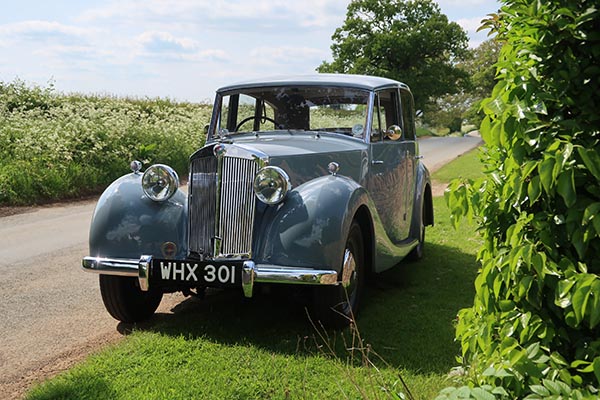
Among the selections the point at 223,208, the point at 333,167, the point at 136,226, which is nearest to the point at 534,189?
the point at 333,167

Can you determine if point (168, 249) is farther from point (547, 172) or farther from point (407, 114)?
point (407, 114)

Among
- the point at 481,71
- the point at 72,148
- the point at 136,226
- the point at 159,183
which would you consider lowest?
the point at 72,148

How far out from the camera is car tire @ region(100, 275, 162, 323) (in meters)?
4.58

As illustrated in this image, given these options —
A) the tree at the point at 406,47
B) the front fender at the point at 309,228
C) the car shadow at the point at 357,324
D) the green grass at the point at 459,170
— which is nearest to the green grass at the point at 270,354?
the car shadow at the point at 357,324

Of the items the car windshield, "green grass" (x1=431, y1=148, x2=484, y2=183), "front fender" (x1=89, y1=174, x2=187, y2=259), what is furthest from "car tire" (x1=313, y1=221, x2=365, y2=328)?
"green grass" (x1=431, y1=148, x2=484, y2=183)

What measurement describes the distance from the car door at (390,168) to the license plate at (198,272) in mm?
1761

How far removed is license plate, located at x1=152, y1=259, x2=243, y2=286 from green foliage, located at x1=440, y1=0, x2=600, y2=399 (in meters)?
2.17

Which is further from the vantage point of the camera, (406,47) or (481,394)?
(406,47)

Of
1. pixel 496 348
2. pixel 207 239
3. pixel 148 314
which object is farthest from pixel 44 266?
pixel 496 348

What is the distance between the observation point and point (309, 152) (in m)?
4.87

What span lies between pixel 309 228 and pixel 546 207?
2.16 metres

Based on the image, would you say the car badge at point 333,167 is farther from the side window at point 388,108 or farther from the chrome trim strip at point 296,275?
the side window at point 388,108


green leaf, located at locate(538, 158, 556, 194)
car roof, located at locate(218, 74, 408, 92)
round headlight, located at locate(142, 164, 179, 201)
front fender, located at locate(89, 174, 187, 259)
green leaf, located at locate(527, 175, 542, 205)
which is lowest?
front fender, located at locate(89, 174, 187, 259)

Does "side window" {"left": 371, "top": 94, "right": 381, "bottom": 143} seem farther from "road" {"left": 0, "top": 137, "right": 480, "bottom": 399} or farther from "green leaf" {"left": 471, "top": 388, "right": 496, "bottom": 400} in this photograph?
"green leaf" {"left": 471, "top": 388, "right": 496, "bottom": 400}
